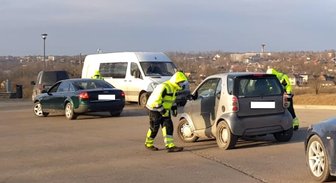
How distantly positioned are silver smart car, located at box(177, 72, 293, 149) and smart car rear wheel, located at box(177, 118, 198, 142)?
34cm

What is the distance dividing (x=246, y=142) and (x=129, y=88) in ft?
40.6

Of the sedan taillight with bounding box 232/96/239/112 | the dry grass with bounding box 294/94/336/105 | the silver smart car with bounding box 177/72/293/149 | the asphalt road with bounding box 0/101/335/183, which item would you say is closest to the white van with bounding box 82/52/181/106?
the dry grass with bounding box 294/94/336/105

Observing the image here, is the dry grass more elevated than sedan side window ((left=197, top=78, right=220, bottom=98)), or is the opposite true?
sedan side window ((left=197, top=78, right=220, bottom=98))

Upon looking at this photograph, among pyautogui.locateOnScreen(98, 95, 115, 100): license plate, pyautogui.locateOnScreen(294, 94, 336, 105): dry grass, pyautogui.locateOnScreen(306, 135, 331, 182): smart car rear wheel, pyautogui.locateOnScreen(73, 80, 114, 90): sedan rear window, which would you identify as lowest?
pyautogui.locateOnScreen(294, 94, 336, 105): dry grass

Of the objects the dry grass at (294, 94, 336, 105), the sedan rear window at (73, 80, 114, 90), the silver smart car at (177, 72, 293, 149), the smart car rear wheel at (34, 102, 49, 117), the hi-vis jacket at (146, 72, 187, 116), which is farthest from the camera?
the dry grass at (294, 94, 336, 105)

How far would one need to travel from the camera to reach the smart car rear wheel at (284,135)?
12.0m

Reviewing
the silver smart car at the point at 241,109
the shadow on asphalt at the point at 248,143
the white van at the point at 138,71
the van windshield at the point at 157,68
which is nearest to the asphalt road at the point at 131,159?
the shadow on asphalt at the point at 248,143

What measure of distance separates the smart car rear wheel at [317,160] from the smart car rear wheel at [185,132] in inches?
180

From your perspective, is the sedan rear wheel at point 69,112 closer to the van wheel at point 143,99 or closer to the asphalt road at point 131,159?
the asphalt road at point 131,159

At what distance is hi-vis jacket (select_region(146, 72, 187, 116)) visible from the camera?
1132 centimetres

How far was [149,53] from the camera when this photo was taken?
80.9ft

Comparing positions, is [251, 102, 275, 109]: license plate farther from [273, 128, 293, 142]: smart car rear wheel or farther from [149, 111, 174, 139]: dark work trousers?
[149, 111, 174, 139]: dark work trousers

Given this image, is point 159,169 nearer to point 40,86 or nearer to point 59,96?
point 59,96

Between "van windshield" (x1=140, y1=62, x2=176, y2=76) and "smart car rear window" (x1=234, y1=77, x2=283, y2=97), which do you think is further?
"van windshield" (x1=140, y1=62, x2=176, y2=76)
